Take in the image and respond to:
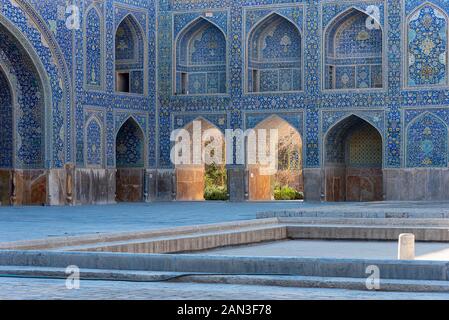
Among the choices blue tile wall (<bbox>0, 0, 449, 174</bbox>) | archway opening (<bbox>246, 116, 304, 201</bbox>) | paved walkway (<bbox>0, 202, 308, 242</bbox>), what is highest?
blue tile wall (<bbox>0, 0, 449, 174</bbox>)

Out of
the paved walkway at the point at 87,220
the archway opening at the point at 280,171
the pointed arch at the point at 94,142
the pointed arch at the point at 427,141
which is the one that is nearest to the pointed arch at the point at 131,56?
the pointed arch at the point at 94,142

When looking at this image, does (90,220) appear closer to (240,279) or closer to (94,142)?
(94,142)

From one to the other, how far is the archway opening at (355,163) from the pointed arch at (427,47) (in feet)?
6.37

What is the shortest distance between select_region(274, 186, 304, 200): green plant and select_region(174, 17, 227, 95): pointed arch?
4.36m

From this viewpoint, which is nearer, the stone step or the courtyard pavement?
the stone step

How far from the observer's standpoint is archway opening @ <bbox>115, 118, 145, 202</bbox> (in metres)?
24.7

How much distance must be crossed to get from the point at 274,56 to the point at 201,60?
73.2 inches

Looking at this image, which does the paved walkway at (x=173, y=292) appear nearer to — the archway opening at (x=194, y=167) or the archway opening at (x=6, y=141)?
the archway opening at (x=6, y=141)

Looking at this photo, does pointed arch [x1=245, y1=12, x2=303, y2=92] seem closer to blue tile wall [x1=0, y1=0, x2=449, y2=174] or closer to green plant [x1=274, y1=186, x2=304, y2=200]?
blue tile wall [x1=0, y1=0, x2=449, y2=174]

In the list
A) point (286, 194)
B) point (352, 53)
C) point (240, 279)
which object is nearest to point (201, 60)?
point (352, 53)

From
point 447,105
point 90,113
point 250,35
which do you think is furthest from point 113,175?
point 447,105

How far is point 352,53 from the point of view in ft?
80.3

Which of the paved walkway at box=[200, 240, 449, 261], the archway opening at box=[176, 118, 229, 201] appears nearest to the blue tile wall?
the archway opening at box=[176, 118, 229, 201]

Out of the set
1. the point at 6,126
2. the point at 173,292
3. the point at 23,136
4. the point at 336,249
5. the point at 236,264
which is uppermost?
the point at 6,126
